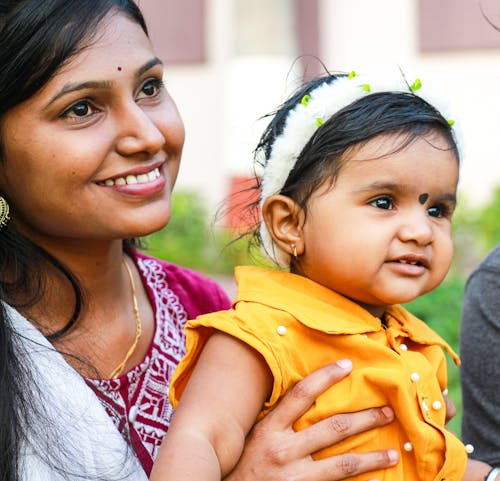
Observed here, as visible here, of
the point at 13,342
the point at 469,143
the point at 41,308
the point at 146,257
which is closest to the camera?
the point at 13,342

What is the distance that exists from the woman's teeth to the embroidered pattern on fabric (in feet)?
1.67

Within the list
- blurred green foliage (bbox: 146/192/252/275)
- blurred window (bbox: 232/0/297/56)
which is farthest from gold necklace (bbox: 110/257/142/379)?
blurred window (bbox: 232/0/297/56)

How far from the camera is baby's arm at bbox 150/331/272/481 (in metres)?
2.22

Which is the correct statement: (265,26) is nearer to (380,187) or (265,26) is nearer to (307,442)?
(380,187)

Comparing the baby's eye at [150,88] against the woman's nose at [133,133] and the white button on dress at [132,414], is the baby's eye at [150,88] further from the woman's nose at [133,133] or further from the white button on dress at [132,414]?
the white button on dress at [132,414]

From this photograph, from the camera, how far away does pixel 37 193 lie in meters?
2.57

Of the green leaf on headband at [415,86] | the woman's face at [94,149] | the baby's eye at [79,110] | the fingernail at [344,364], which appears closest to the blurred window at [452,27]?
the green leaf on headband at [415,86]

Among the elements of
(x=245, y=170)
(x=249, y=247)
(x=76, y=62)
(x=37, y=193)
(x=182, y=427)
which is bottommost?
(x=245, y=170)

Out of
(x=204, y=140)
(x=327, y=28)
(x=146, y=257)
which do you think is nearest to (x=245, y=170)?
(x=204, y=140)

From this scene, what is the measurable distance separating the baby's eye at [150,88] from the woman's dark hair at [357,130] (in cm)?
46

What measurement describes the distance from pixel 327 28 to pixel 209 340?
761 centimetres

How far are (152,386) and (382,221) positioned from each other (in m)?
0.83

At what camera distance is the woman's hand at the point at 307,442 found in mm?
2398

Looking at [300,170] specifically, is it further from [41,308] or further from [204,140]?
[204,140]
